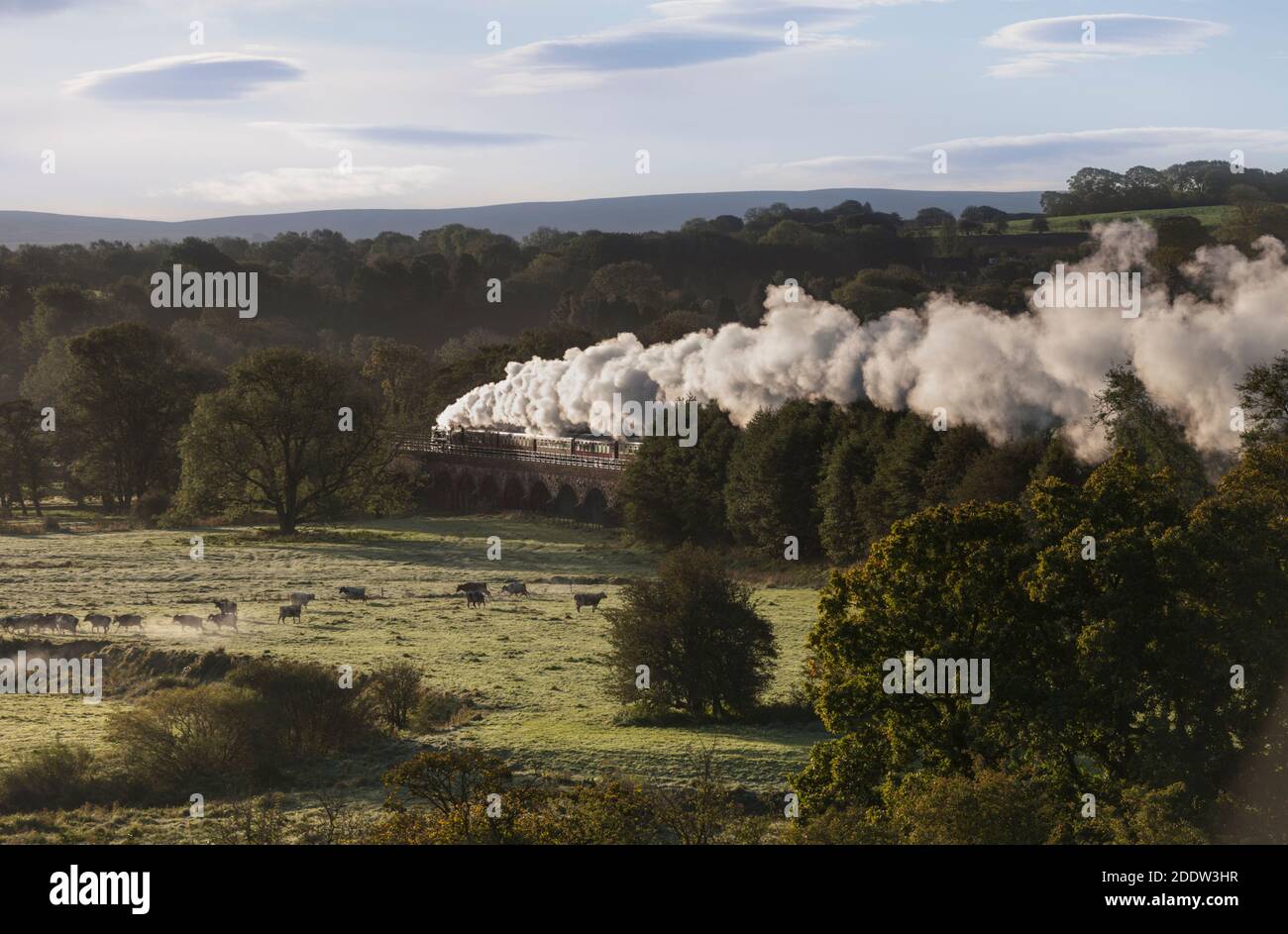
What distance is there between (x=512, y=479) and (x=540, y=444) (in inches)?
134

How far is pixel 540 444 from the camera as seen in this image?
11175 centimetres

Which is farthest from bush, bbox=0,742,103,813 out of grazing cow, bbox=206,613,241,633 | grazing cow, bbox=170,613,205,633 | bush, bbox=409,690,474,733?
grazing cow, bbox=206,613,241,633

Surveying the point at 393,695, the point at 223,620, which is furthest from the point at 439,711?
the point at 223,620

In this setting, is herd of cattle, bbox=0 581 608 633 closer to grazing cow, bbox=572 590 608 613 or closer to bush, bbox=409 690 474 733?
grazing cow, bbox=572 590 608 613

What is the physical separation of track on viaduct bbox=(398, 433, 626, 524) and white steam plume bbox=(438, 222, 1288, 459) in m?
6.19

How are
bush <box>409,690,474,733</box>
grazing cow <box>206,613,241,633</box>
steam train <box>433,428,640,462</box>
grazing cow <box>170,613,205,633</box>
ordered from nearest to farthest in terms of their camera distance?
bush <box>409,690,474,733</box>, grazing cow <box>170,613,205,633</box>, grazing cow <box>206,613,241,633</box>, steam train <box>433,428,640,462</box>

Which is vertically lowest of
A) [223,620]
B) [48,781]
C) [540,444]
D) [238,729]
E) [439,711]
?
[439,711]

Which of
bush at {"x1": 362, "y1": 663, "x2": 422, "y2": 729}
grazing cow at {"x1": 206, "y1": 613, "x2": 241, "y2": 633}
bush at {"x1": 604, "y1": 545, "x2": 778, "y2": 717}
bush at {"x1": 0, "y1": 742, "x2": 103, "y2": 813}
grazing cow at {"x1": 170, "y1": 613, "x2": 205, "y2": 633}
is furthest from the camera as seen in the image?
grazing cow at {"x1": 206, "y1": 613, "x2": 241, "y2": 633}

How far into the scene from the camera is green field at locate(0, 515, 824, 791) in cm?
4219

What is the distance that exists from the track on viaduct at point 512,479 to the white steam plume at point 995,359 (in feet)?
20.3

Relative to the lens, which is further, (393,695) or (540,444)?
(540,444)

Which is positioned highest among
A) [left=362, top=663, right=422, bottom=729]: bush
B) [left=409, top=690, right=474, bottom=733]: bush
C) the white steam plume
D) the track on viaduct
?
the white steam plume

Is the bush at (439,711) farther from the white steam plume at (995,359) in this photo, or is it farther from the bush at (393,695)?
the white steam plume at (995,359)

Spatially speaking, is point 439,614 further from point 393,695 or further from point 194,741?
point 194,741
